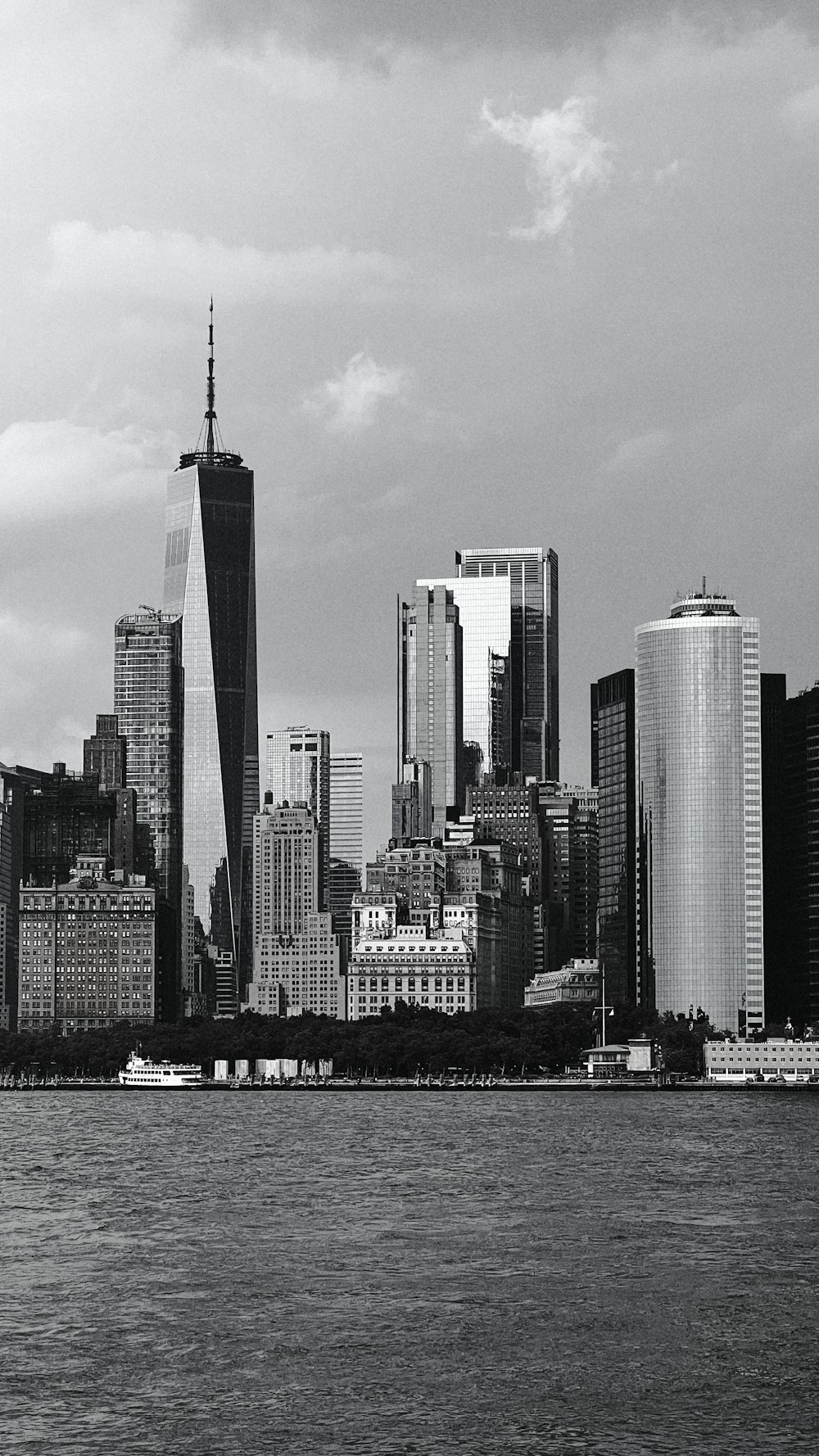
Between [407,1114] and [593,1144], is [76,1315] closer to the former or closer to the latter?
[593,1144]

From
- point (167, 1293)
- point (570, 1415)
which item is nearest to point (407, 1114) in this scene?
point (167, 1293)

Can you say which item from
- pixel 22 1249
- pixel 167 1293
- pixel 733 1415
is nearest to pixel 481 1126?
pixel 22 1249

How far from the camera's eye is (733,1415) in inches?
2144

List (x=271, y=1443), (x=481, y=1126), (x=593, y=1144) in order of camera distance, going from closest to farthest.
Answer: (x=271, y=1443), (x=593, y=1144), (x=481, y=1126)

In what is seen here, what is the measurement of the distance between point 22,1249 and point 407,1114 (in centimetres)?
11074

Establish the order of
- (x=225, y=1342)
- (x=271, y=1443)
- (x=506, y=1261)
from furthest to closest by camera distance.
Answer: (x=506, y=1261) < (x=225, y=1342) < (x=271, y=1443)

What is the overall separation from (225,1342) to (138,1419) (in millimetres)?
10467

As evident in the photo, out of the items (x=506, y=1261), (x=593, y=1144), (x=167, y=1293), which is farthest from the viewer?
(x=593, y=1144)

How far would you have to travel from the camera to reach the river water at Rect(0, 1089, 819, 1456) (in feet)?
175

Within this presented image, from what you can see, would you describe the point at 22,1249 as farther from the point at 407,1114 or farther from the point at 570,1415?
the point at 407,1114

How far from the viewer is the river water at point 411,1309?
53438 mm

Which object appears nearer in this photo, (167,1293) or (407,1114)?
(167,1293)

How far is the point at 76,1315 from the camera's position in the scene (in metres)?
69.2

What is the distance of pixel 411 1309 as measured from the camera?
70188 millimetres
